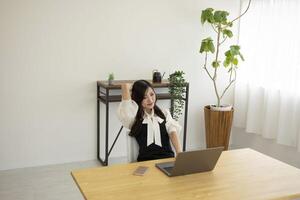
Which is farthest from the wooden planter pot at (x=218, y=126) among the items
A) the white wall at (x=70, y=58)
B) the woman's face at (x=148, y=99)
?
the woman's face at (x=148, y=99)

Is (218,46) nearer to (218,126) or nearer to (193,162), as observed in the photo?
(218,126)

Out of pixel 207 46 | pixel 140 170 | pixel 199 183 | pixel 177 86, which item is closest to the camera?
pixel 199 183

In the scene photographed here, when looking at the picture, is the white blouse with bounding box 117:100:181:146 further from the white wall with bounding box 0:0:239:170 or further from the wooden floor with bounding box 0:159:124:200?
the white wall with bounding box 0:0:239:170

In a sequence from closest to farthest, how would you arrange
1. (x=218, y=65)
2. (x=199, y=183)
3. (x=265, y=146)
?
(x=199, y=183), (x=218, y=65), (x=265, y=146)

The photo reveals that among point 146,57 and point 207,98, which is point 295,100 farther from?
point 146,57

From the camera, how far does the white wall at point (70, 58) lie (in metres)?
3.78

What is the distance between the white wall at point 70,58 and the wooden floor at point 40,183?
140mm

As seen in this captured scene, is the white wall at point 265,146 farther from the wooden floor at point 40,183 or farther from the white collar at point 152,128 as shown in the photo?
the white collar at point 152,128

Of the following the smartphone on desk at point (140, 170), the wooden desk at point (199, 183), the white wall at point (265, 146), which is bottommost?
the white wall at point (265, 146)

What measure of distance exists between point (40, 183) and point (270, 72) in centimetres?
286

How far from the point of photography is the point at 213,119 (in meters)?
4.38

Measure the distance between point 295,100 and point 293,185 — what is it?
2.23m

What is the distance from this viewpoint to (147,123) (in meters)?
2.55

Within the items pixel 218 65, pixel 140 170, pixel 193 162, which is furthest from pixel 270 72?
pixel 140 170
